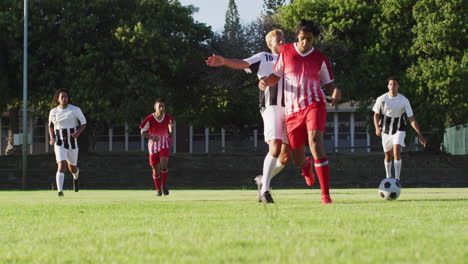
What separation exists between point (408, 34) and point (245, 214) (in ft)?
106

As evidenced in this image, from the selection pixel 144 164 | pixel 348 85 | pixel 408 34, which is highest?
pixel 408 34

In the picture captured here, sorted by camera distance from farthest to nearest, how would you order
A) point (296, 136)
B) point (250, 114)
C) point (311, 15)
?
point (250, 114) < point (311, 15) < point (296, 136)

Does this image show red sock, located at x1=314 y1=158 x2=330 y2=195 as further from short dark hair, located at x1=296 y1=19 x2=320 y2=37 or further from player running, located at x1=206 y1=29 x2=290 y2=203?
short dark hair, located at x1=296 y1=19 x2=320 y2=37

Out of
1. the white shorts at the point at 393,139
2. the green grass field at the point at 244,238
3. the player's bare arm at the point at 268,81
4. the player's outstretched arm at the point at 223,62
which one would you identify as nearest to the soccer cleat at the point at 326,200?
the player's bare arm at the point at 268,81

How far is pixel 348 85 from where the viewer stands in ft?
126

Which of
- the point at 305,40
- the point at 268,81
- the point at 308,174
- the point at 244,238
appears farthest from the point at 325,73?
the point at 244,238

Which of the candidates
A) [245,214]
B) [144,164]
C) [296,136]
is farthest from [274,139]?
[144,164]

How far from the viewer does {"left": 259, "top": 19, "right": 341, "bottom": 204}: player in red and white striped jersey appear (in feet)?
33.6

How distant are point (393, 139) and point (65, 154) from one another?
24.0 ft

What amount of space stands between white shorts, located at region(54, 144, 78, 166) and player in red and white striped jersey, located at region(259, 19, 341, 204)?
26.3ft

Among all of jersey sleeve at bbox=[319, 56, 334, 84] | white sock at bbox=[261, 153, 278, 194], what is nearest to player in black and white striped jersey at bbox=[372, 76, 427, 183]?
white sock at bbox=[261, 153, 278, 194]

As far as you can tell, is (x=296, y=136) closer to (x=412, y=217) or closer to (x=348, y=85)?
(x=412, y=217)

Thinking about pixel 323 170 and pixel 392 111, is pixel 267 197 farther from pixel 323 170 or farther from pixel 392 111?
pixel 392 111

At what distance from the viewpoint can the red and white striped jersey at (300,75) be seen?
10.3 metres
